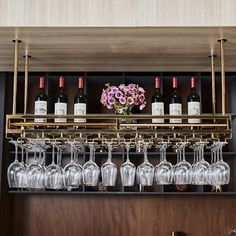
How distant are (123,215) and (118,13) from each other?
99.5 inches

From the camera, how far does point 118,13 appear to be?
199cm

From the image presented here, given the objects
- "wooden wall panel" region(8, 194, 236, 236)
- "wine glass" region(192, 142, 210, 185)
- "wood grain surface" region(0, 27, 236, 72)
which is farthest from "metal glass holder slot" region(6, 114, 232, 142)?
"wooden wall panel" region(8, 194, 236, 236)

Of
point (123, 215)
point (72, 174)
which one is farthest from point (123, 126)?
point (123, 215)

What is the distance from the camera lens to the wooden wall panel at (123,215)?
13.4 ft

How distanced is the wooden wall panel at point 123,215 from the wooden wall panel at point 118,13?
2445 mm

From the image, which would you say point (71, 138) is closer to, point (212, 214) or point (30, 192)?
point (30, 192)

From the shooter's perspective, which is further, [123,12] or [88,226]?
[88,226]

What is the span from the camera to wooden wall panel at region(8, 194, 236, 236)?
161 inches

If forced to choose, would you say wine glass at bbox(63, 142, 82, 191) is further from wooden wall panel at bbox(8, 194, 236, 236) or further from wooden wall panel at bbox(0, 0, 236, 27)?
wooden wall panel at bbox(8, 194, 236, 236)

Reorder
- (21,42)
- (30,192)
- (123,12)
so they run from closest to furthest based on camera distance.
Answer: (123,12) < (21,42) < (30,192)

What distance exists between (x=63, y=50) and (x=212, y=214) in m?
2.46

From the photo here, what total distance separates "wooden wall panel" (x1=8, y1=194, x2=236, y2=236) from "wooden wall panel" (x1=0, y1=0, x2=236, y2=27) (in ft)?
8.02

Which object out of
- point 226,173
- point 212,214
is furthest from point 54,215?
point 226,173

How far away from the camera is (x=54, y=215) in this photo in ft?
13.6
